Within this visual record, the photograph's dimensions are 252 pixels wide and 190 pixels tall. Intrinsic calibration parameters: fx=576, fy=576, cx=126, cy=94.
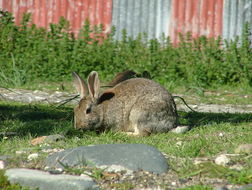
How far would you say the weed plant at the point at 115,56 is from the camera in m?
13.9

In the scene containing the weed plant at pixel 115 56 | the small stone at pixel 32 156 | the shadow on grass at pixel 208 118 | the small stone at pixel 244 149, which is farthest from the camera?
the weed plant at pixel 115 56

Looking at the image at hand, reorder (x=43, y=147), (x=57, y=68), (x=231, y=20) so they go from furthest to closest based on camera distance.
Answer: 1. (x=231, y=20)
2. (x=57, y=68)
3. (x=43, y=147)

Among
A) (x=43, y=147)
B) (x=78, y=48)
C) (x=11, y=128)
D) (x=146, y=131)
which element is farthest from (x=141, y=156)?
(x=78, y=48)

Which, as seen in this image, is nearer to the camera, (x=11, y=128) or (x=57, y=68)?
(x=11, y=128)

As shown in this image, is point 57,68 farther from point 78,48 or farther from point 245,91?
point 245,91

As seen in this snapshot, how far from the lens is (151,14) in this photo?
15.7 meters

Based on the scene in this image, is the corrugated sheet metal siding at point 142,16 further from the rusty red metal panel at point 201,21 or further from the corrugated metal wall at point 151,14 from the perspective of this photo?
the rusty red metal panel at point 201,21

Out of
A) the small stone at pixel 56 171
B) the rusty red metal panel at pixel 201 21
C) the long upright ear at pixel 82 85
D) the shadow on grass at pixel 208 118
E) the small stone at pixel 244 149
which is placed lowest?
the small stone at pixel 56 171

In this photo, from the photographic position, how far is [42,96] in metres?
11.1

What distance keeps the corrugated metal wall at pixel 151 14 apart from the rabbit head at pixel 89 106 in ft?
26.9

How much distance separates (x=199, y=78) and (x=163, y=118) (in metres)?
6.85

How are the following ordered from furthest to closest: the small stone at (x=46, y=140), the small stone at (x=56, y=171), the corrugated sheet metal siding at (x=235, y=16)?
the corrugated sheet metal siding at (x=235, y=16) < the small stone at (x=46, y=140) < the small stone at (x=56, y=171)

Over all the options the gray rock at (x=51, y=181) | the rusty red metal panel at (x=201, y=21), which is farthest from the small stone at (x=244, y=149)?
the rusty red metal panel at (x=201, y=21)

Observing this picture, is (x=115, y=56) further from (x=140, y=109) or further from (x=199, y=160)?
(x=199, y=160)
